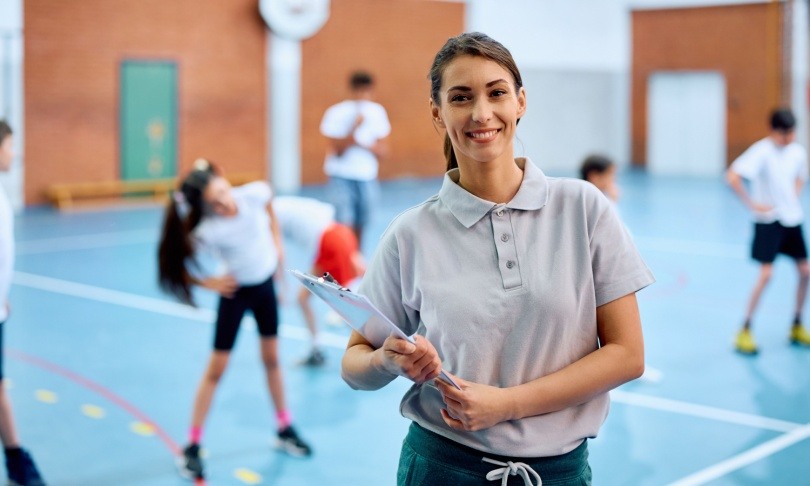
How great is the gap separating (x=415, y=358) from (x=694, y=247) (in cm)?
1017

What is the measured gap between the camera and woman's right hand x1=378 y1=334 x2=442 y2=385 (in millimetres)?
1703

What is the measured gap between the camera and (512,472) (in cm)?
184

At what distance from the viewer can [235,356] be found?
6781 millimetres

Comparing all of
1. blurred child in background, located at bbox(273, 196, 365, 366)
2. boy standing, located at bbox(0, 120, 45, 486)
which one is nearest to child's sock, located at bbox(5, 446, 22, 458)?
boy standing, located at bbox(0, 120, 45, 486)

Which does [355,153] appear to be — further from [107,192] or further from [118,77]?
[118,77]

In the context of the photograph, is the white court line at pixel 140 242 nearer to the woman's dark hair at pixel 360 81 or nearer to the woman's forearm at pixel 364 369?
the woman's dark hair at pixel 360 81

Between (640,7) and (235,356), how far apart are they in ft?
56.7

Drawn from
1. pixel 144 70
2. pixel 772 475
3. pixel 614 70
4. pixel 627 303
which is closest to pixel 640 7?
pixel 614 70

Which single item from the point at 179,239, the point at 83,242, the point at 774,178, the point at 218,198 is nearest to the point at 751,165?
the point at 774,178

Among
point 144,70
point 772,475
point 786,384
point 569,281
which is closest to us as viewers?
point 569,281

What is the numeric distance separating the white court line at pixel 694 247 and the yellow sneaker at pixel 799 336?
3679 mm

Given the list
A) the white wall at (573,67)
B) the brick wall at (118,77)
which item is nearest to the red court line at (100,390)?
the brick wall at (118,77)

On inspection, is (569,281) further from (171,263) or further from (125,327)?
(125,327)

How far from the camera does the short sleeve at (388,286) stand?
192cm
